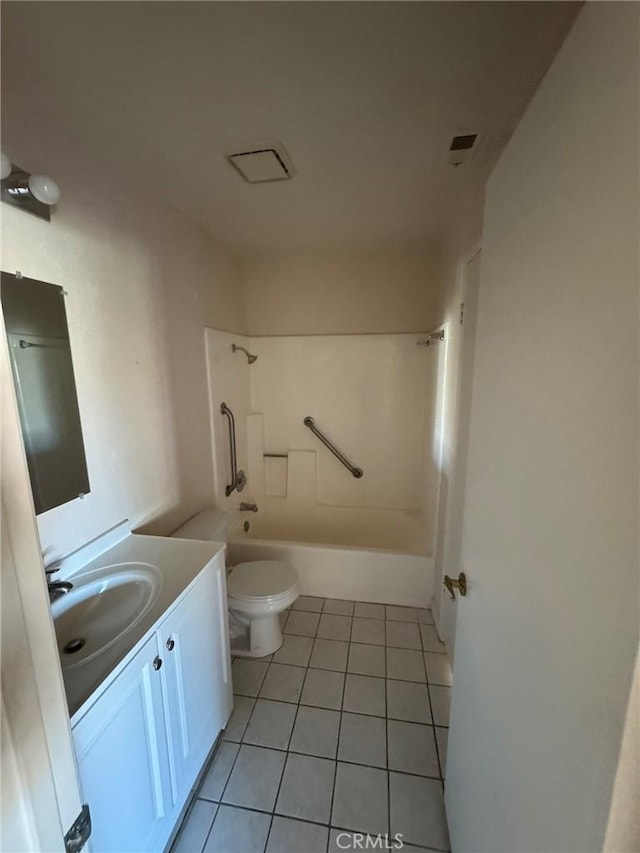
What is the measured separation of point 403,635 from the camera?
2.11 metres

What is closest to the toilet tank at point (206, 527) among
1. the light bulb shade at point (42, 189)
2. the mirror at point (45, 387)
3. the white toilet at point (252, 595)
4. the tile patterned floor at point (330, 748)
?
the white toilet at point (252, 595)

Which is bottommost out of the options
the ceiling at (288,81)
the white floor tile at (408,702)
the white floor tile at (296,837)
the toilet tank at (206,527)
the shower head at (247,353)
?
the white floor tile at (296,837)

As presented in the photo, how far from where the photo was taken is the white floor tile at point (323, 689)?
1688mm

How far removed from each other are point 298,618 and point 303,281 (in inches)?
96.2

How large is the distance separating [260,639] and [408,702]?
0.81 metres

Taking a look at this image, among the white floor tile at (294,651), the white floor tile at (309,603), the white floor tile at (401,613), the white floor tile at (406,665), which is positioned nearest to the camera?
the white floor tile at (406,665)

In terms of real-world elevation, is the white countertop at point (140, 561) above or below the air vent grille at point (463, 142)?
below

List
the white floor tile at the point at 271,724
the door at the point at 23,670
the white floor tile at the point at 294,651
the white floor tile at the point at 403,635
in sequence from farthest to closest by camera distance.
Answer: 1. the white floor tile at the point at 403,635
2. the white floor tile at the point at 294,651
3. the white floor tile at the point at 271,724
4. the door at the point at 23,670

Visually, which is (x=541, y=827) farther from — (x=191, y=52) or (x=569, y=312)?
(x=191, y=52)

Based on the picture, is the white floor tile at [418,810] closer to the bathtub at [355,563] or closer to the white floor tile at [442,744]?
the white floor tile at [442,744]

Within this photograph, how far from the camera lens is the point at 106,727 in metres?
0.88

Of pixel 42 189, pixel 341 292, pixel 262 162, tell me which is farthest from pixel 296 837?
pixel 341 292

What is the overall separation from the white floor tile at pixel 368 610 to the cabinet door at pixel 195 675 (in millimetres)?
977

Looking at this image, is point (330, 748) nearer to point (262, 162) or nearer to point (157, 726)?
point (157, 726)
